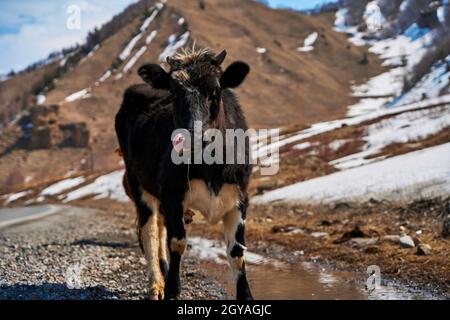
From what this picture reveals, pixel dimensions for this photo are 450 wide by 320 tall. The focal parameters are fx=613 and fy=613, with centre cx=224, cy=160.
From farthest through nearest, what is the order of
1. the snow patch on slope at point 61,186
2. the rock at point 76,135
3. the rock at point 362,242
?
the rock at point 76,135
the snow patch on slope at point 61,186
the rock at point 362,242

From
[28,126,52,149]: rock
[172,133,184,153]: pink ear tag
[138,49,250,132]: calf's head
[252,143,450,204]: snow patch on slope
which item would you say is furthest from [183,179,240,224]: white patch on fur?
[28,126,52,149]: rock

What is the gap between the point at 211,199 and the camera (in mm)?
9141

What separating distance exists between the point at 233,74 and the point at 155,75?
1.15 metres

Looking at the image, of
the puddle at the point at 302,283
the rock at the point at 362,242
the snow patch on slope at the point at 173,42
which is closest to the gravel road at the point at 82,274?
the puddle at the point at 302,283

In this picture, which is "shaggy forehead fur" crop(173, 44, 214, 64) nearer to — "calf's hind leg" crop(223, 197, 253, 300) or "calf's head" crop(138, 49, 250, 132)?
"calf's head" crop(138, 49, 250, 132)

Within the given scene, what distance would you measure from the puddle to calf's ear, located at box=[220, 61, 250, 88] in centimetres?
399

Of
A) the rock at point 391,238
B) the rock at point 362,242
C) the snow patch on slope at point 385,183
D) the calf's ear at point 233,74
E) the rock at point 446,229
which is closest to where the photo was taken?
the calf's ear at point 233,74

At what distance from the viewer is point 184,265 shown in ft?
52.0

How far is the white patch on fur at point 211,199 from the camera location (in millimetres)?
9129

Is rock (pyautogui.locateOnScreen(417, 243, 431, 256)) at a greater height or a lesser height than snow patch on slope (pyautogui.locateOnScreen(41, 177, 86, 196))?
lesser

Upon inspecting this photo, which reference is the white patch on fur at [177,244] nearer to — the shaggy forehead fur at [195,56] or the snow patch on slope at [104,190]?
the shaggy forehead fur at [195,56]

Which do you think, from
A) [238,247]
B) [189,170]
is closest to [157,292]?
[238,247]

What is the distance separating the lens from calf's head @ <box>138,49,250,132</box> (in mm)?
8289
